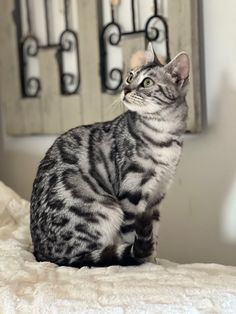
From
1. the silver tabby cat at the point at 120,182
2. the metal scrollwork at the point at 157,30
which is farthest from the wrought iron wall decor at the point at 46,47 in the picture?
the silver tabby cat at the point at 120,182

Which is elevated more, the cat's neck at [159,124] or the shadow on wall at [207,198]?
the cat's neck at [159,124]

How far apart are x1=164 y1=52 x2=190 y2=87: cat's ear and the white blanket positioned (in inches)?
19.2

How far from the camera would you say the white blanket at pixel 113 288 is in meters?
1.01

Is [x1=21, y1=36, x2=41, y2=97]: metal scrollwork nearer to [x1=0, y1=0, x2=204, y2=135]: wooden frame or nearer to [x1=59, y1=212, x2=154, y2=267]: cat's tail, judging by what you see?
[x1=0, y1=0, x2=204, y2=135]: wooden frame

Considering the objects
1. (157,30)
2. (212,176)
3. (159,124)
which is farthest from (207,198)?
(157,30)

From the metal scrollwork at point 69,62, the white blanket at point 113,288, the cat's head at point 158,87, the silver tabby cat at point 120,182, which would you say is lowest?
the white blanket at point 113,288

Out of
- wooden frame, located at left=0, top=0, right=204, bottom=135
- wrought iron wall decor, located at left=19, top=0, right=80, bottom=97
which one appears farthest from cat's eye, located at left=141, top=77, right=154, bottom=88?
wrought iron wall decor, located at left=19, top=0, right=80, bottom=97

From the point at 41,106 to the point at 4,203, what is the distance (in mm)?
461

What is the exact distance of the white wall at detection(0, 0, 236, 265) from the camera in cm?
157

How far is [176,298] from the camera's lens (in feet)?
3.37

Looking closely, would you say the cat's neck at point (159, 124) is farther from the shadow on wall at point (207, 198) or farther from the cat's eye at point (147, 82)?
the shadow on wall at point (207, 198)

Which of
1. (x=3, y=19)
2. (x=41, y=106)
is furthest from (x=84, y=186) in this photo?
(x=3, y=19)

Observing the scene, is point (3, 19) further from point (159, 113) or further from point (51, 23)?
point (159, 113)

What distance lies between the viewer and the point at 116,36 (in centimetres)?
176
